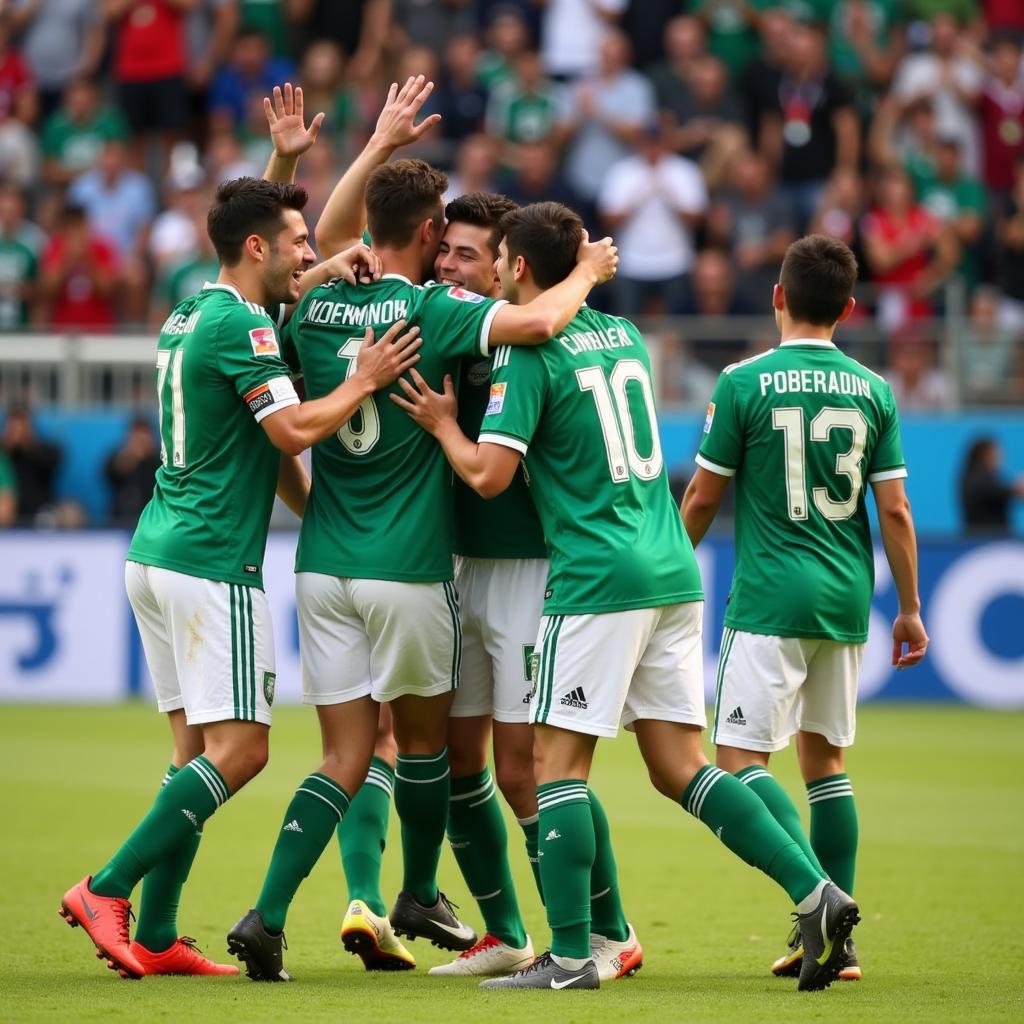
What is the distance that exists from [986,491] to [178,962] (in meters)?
11.1

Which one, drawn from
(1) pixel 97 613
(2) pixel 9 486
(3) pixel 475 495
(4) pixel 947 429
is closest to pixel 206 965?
(3) pixel 475 495

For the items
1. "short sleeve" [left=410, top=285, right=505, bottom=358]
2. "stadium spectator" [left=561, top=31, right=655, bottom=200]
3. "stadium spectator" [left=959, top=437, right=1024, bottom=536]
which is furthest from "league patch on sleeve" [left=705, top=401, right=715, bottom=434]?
"stadium spectator" [left=561, top=31, right=655, bottom=200]

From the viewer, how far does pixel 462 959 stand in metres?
6.11

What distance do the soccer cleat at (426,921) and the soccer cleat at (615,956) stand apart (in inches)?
22.5

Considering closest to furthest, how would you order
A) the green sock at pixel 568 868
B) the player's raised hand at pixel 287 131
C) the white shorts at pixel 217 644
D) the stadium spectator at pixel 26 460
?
the green sock at pixel 568 868 < the white shorts at pixel 217 644 < the player's raised hand at pixel 287 131 < the stadium spectator at pixel 26 460

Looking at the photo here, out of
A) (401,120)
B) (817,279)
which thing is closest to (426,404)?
(401,120)

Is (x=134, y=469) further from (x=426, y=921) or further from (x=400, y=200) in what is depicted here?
(x=400, y=200)

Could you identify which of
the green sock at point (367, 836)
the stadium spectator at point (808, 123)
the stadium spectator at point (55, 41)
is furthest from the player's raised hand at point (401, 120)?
the stadium spectator at point (55, 41)

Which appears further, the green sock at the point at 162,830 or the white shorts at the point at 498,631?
the white shorts at the point at 498,631

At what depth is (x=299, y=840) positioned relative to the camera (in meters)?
5.72

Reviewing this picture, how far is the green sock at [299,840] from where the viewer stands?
5637mm

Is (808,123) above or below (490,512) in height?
above

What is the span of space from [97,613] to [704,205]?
280 inches

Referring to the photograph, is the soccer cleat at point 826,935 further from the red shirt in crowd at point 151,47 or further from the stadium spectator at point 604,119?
the red shirt in crowd at point 151,47
